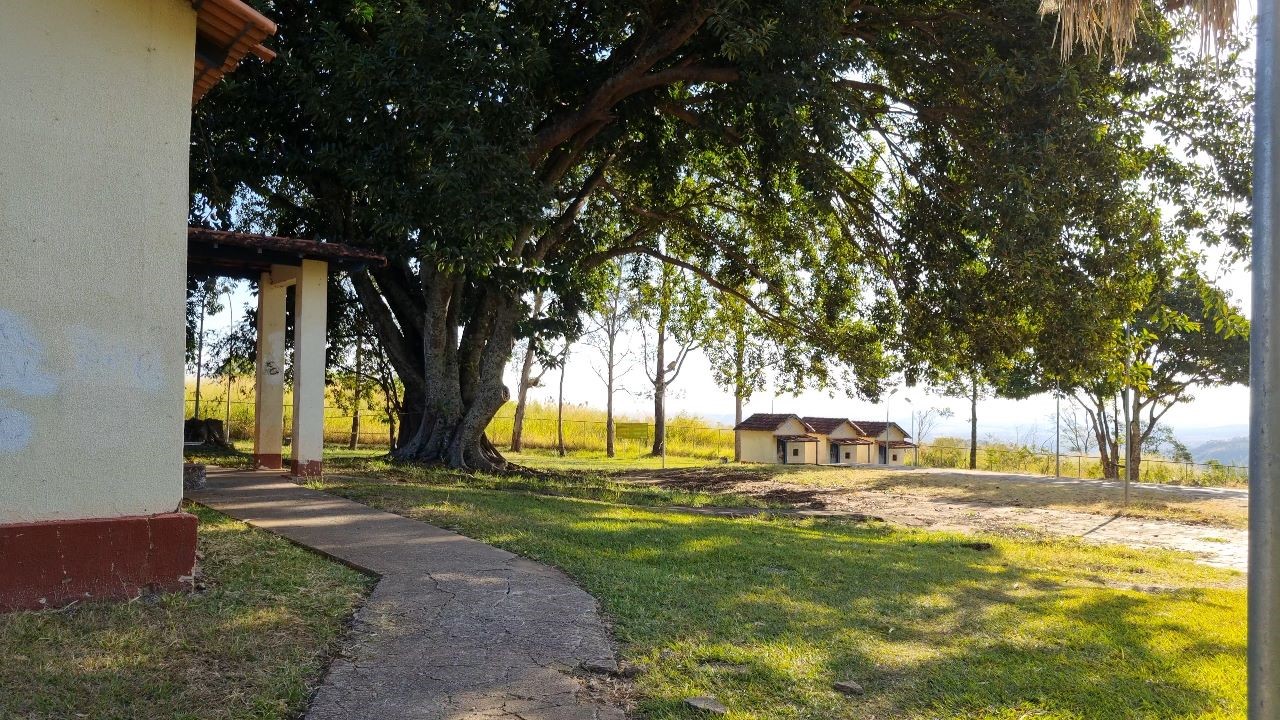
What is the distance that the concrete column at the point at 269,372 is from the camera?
1293cm

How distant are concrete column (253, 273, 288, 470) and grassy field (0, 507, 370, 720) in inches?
284

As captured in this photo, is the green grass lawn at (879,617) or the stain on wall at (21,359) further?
the stain on wall at (21,359)

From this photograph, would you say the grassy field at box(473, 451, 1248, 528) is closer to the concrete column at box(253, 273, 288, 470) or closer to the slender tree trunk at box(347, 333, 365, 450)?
the slender tree trunk at box(347, 333, 365, 450)

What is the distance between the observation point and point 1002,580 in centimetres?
828

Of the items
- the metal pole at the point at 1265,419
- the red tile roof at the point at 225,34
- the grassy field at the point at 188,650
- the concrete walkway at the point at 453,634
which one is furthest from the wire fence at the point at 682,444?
the metal pole at the point at 1265,419

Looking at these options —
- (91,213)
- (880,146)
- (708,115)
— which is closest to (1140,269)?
(880,146)

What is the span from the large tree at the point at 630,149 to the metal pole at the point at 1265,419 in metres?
5.24

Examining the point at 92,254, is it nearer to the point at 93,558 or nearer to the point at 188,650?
the point at 93,558

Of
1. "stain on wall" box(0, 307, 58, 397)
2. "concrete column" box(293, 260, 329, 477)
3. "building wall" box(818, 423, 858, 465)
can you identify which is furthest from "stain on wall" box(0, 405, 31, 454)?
"building wall" box(818, 423, 858, 465)

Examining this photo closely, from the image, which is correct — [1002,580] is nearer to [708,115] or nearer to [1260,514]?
[1260,514]

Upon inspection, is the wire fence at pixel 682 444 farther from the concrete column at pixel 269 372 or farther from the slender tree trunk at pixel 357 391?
the concrete column at pixel 269 372

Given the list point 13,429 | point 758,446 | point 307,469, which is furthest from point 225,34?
point 758,446

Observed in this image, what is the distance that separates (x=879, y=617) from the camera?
6250 mm

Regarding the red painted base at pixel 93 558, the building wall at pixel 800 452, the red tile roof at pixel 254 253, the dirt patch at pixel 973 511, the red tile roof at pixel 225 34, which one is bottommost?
the dirt patch at pixel 973 511
